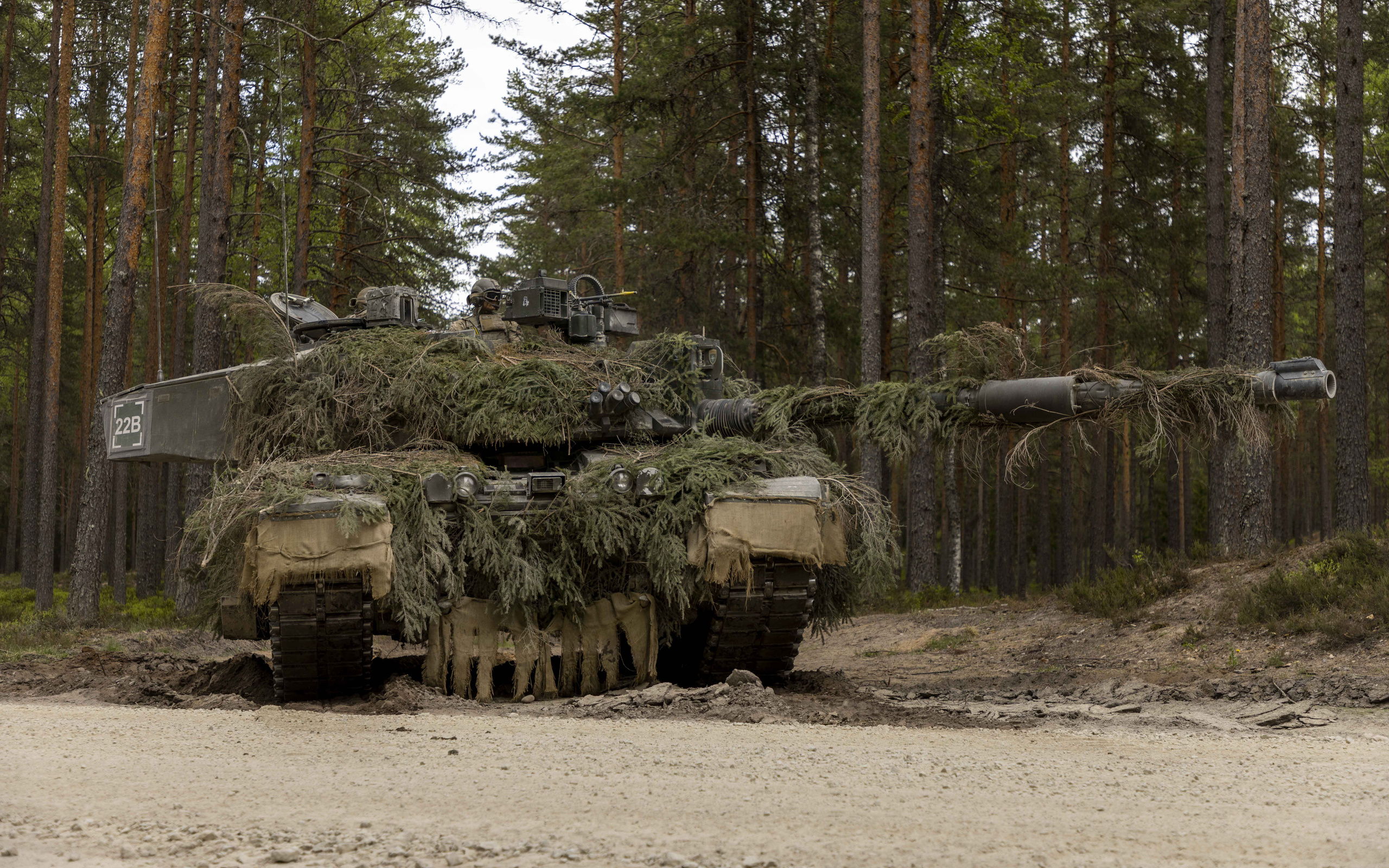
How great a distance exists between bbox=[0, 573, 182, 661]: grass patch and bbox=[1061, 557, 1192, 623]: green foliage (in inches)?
361

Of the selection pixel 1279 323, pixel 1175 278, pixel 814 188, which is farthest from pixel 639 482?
pixel 1279 323

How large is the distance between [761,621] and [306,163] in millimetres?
13579

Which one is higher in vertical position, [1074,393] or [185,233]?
[185,233]

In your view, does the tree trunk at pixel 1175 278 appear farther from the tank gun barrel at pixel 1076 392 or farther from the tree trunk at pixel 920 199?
the tank gun barrel at pixel 1076 392

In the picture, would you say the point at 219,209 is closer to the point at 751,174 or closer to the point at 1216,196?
the point at 751,174

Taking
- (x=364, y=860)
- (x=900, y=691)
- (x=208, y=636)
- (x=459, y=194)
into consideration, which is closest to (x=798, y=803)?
(x=364, y=860)

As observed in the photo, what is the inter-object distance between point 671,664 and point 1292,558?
18.8 ft

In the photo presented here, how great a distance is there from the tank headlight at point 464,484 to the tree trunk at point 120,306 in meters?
8.14

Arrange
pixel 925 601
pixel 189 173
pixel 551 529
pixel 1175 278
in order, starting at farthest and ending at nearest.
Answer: pixel 1175 278 → pixel 189 173 → pixel 925 601 → pixel 551 529

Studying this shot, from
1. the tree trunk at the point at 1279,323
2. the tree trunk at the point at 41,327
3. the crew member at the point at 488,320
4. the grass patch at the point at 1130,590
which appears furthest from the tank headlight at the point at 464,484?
the tree trunk at the point at 41,327

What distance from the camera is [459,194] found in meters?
20.7

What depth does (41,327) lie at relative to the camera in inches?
874

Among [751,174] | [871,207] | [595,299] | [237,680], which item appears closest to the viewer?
[237,680]

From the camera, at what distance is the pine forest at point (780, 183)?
49.8 ft
